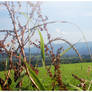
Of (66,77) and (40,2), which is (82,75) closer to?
(66,77)

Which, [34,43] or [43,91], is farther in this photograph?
[34,43]

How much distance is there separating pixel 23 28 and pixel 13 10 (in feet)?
0.36

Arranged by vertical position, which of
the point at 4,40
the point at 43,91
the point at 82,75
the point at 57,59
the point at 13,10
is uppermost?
the point at 13,10

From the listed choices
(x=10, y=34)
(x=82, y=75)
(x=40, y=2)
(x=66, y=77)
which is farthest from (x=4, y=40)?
(x=82, y=75)

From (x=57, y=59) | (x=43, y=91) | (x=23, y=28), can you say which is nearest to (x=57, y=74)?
(x=57, y=59)

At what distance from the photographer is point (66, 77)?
2367 mm

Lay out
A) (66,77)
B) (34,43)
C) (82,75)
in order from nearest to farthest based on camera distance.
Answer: (34,43) → (66,77) → (82,75)

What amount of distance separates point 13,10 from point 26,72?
0.35 metres

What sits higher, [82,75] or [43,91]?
[43,91]

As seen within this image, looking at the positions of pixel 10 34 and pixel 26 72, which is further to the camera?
pixel 10 34

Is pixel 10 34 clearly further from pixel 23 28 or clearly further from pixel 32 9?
pixel 32 9

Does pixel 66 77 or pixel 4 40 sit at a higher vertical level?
pixel 4 40

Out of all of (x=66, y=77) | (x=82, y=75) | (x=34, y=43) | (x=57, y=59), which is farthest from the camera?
(x=82, y=75)

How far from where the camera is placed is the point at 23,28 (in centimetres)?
93
